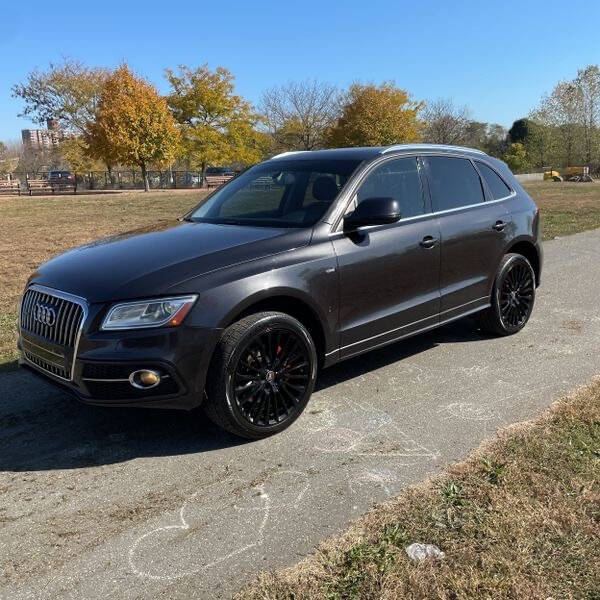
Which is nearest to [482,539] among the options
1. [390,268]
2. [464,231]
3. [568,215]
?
[390,268]

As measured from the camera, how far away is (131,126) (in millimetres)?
41906

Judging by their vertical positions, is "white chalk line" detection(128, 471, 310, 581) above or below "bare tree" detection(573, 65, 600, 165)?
below

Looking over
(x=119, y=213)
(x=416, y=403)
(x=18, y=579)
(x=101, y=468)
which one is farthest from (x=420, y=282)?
(x=119, y=213)

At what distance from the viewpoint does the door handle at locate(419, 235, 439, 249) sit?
466 centimetres

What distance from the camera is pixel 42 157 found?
84.2 metres

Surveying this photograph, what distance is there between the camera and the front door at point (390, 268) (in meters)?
4.19

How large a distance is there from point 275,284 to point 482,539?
5.93 ft

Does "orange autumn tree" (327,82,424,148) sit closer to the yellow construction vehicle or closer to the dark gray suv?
the yellow construction vehicle

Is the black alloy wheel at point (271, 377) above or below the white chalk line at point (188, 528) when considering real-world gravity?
above

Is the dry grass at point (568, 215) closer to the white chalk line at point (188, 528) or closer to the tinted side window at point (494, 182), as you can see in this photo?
the tinted side window at point (494, 182)

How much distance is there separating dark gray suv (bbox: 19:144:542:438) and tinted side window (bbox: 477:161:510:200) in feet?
0.07

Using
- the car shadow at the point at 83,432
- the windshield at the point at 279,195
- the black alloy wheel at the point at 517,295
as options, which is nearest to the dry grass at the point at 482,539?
the car shadow at the point at 83,432

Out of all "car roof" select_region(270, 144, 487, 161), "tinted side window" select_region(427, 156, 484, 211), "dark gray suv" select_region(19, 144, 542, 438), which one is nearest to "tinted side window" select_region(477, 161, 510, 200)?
"dark gray suv" select_region(19, 144, 542, 438)

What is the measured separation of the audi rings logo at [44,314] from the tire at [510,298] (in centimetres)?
369
